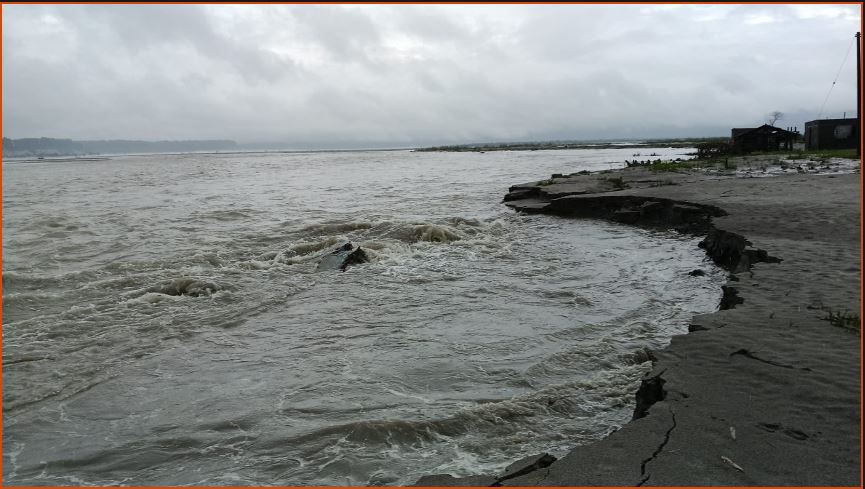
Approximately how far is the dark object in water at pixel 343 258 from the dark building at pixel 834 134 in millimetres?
42527

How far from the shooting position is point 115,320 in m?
8.26

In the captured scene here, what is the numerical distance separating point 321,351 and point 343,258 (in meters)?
5.62

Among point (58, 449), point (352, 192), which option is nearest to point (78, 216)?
point (352, 192)

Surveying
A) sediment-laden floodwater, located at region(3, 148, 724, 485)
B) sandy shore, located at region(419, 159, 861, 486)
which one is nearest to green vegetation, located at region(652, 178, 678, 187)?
sediment-laden floodwater, located at region(3, 148, 724, 485)

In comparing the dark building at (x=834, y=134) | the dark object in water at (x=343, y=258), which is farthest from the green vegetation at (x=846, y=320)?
the dark building at (x=834, y=134)

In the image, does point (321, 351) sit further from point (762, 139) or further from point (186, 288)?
point (762, 139)

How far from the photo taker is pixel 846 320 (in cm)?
564

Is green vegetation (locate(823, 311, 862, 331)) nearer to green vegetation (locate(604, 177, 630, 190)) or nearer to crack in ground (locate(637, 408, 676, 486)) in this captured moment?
crack in ground (locate(637, 408, 676, 486))

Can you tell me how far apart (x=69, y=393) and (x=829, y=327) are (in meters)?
8.40

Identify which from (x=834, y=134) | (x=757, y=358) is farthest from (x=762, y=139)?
(x=757, y=358)

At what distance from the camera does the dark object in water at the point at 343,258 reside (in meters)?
12.1

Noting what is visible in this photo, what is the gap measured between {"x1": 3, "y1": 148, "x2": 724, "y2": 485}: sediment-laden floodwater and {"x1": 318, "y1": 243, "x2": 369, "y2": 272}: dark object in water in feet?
1.55

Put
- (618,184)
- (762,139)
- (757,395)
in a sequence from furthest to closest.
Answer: (762,139), (618,184), (757,395)

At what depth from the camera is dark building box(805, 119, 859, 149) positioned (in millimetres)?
39338
